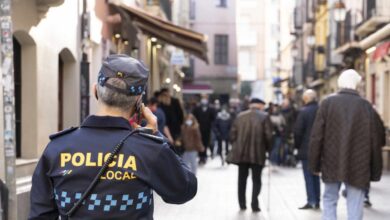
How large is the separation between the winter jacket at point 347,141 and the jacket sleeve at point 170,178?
4902 mm

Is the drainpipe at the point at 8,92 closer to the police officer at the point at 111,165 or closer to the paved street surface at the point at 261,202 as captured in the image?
the police officer at the point at 111,165

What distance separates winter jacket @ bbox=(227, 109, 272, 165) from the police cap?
322 inches

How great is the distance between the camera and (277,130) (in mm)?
20312

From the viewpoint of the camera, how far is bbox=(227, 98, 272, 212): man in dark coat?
37.3 feet

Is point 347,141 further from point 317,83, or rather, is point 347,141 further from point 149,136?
point 317,83

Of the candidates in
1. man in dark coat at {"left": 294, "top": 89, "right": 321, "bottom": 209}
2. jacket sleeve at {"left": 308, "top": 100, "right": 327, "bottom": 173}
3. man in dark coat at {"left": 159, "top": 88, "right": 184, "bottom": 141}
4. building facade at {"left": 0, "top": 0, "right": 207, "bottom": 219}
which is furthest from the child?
jacket sleeve at {"left": 308, "top": 100, "right": 327, "bottom": 173}

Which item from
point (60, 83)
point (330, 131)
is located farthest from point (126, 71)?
point (60, 83)

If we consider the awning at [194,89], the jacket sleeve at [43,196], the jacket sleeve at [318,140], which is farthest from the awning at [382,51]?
the awning at [194,89]

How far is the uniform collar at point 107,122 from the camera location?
314cm

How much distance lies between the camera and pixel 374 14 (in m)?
22.0

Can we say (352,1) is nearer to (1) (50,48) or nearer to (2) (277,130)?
(2) (277,130)

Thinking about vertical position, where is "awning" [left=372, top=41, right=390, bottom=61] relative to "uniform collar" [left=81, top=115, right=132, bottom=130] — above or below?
above

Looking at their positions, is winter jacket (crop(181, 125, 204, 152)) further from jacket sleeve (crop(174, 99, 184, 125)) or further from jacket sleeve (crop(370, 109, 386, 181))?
jacket sleeve (crop(370, 109, 386, 181))

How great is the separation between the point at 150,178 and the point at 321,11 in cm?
3759
